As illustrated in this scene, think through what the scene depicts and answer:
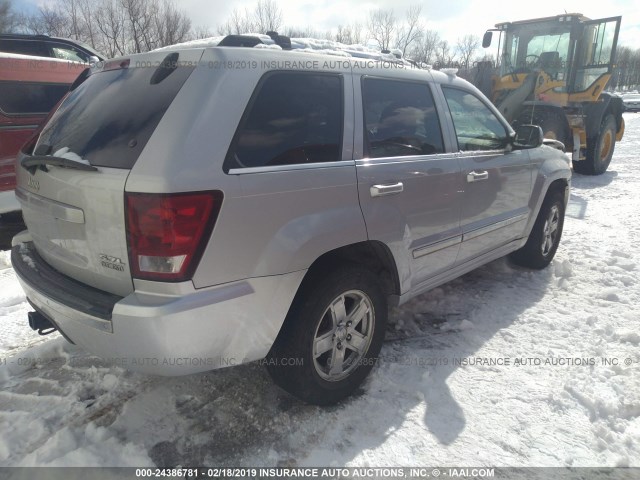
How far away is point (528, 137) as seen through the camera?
154 inches

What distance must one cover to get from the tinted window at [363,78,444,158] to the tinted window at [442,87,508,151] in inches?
11.2

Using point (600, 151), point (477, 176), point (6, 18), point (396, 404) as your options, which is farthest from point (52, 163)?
point (6, 18)

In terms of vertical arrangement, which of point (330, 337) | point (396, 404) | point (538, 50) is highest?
point (538, 50)

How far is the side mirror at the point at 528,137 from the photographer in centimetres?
390

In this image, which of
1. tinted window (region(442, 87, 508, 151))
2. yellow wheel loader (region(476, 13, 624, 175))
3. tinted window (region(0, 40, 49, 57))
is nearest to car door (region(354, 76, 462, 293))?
tinted window (region(442, 87, 508, 151))

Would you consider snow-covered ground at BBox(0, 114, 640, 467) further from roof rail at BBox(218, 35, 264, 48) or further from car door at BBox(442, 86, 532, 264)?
roof rail at BBox(218, 35, 264, 48)

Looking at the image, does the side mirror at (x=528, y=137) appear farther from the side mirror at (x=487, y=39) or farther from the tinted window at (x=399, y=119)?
the side mirror at (x=487, y=39)

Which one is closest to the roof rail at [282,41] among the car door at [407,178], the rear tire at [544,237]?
the car door at [407,178]

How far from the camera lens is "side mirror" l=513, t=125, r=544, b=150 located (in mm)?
3902

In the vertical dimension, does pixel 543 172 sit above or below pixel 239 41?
below

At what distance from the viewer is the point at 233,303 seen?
1976 mm

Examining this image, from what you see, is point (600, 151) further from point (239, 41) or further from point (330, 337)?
Answer: point (239, 41)

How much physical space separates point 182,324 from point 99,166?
0.82 metres

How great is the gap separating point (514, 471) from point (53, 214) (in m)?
2.61
